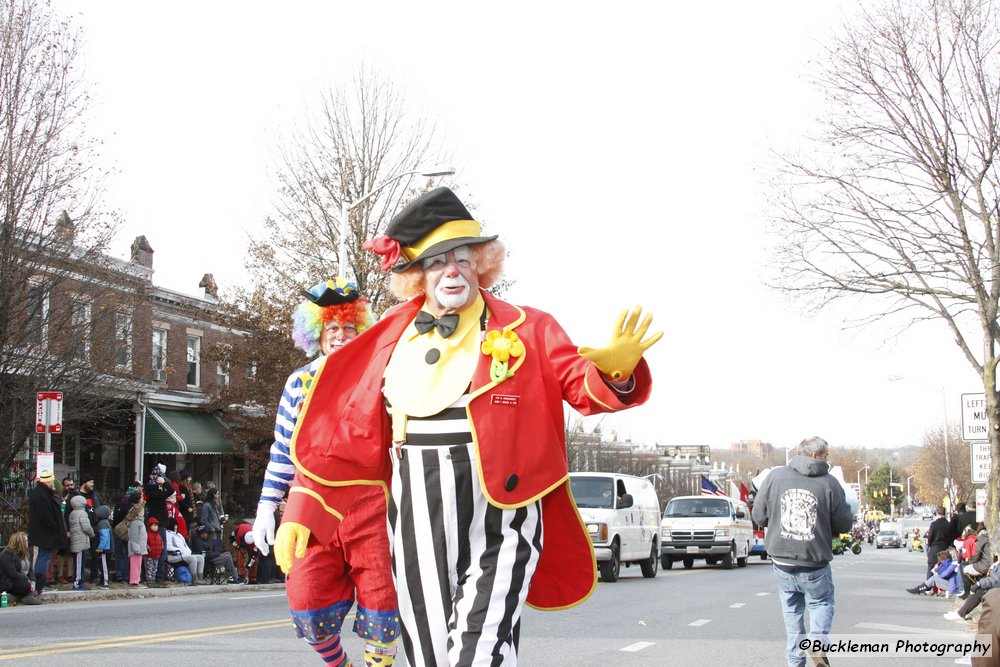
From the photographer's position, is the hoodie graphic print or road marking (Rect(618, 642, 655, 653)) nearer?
the hoodie graphic print

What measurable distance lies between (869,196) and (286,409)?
655 inches

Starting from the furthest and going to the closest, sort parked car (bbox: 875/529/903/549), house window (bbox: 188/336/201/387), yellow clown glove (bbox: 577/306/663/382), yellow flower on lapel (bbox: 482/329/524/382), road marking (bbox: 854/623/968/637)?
parked car (bbox: 875/529/903/549) < house window (bbox: 188/336/201/387) < road marking (bbox: 854/623/968/637) < yellow flower on lapel (bbox: 482/329/524/382) < yellow clown glove (bbox: 577/306/663/382)

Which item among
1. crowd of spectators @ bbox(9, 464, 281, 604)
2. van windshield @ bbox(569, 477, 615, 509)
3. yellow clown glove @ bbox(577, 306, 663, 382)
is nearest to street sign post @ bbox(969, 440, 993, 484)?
van windshield @ bbox(569, 477, 615, 509)

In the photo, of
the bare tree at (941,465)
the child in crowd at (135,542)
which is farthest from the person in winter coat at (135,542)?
the bare tree at (941,465)

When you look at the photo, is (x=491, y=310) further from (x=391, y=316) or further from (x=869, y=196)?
(x=869, y=196)

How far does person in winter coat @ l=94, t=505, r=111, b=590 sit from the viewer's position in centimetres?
1611

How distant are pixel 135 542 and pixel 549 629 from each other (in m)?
8.36

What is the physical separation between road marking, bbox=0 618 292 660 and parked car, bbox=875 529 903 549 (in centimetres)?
7175

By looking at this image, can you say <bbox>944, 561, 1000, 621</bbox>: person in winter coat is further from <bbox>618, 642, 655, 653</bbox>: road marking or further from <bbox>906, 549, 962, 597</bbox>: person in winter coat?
<bbox>906, 549, 962, 597</bbox>: person in winter coat

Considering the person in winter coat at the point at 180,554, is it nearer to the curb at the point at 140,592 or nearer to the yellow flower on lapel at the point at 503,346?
the curb at the point at 140,592

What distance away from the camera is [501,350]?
3783 mm

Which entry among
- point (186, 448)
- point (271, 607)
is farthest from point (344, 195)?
point (271, 607)

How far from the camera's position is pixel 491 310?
4020 mm

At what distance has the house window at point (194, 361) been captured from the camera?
32312 millimetres
